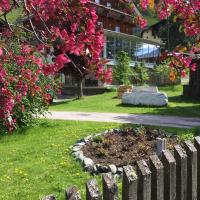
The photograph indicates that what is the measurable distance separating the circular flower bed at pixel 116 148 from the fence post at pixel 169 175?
13.6ft

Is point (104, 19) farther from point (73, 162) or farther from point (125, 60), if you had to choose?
point (73, 162)

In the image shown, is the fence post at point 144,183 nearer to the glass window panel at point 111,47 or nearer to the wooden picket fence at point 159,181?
the wooden picket fence at point 159,181

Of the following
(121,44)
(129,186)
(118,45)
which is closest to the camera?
(129,186)

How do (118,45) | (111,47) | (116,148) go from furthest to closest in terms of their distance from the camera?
(118,45)
(111,47)
(116,148)

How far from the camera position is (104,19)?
54062mm

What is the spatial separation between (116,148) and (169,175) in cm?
593

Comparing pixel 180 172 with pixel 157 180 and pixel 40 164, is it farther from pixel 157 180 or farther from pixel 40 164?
pixel 40 164

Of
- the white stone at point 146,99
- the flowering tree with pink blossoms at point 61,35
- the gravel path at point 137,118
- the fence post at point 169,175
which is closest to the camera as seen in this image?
the flowering tree with pink blossoms at point 61,35

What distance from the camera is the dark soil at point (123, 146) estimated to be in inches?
376

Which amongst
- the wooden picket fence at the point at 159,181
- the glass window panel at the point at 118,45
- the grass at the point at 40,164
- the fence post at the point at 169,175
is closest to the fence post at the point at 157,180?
the wooden picket fence at the point at 159,181

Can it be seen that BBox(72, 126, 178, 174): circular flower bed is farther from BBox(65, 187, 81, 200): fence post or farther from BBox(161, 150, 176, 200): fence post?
BBox(65, 187, 81, 200): fence post

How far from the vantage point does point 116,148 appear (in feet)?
34.0

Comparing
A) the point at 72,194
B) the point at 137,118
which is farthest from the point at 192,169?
the point at 137,118

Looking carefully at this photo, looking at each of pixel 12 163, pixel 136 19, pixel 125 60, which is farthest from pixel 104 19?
pixel 136 19
